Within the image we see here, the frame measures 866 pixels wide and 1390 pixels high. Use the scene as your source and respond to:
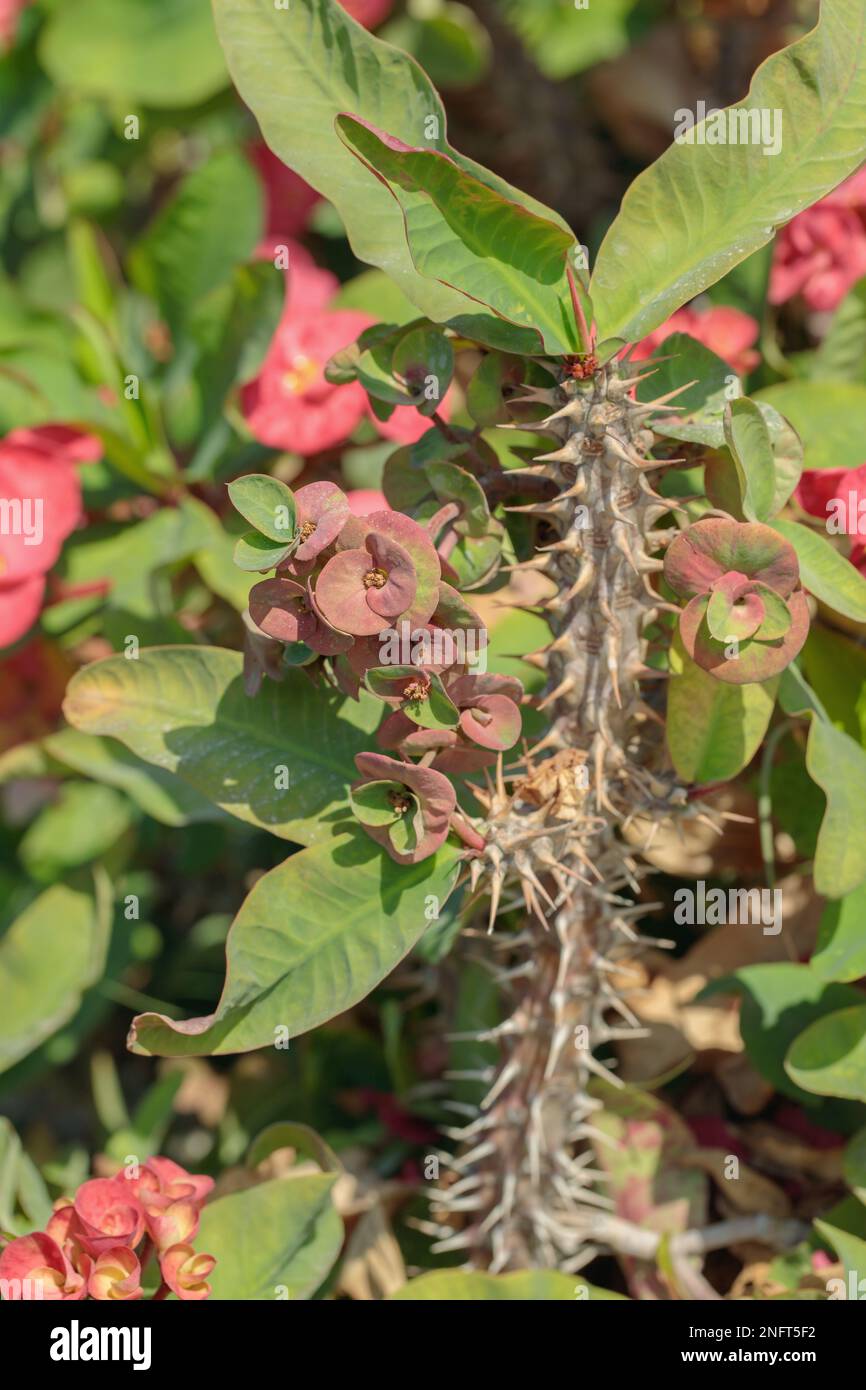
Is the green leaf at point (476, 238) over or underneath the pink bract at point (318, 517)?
over

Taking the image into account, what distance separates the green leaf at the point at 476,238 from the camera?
68cm

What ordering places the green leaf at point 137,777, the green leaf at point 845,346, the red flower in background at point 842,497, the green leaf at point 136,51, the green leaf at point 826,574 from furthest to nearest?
the green leaf at point 136,51, the green leaf at point 845,346, the green leaf at point 137,777, the red flower in background at point 842,497, the green leaf at point 826,574

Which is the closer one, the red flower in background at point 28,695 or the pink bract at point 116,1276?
the pink bract at point 116,1276

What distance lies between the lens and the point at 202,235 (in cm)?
135

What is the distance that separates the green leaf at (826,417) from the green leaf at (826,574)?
0.18 meters

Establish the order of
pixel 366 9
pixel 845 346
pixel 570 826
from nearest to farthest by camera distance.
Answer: pixel 570 826 → pixel 845 346 → pixel 366 9

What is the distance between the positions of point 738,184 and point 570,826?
0.37 meters

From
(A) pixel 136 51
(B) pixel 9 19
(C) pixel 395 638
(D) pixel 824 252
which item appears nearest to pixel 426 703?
(C) pixel 395 638

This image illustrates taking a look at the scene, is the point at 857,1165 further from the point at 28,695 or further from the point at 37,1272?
the point at 28,695

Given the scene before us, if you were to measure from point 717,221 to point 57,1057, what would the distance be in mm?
981

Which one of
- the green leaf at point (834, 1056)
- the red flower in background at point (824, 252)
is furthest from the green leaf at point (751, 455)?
the red flower in background at point (824, 252)

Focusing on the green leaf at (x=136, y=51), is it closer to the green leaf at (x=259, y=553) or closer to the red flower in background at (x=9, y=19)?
the red flower in background at (x=9, y=19)

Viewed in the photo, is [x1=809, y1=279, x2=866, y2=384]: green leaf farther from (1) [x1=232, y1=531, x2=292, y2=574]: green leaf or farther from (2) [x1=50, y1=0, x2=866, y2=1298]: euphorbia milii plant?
(1) [x1=232, y1=531, x2=292, y2=574]: green leaf

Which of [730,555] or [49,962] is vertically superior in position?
[730,555]
